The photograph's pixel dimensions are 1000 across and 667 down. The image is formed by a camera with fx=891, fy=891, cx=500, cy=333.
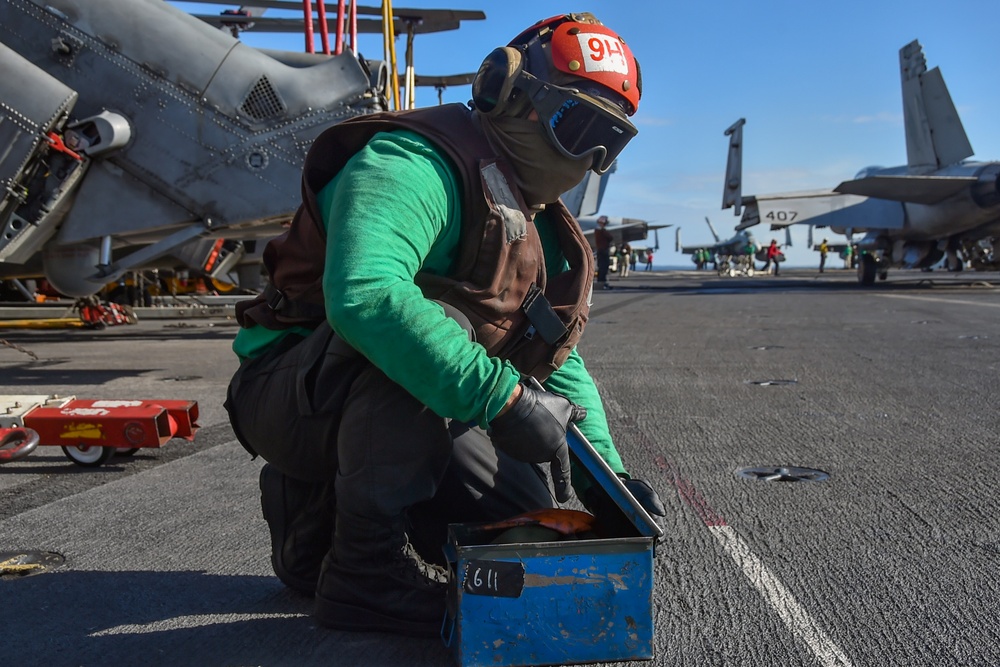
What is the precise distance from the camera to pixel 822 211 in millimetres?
25922

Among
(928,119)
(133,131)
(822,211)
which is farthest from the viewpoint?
(822,211)

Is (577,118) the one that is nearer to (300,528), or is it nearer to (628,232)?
(300,528)

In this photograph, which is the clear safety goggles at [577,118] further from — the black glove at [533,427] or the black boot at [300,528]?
the black boot at [300,528]

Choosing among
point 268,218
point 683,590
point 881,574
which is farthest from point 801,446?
point 268,218

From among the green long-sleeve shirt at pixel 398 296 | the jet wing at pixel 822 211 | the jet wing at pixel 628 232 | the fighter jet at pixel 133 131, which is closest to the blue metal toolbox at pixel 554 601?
the green long-sleeve shirt at pixel 398 296

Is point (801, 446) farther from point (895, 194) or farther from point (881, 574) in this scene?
point (895, 194)

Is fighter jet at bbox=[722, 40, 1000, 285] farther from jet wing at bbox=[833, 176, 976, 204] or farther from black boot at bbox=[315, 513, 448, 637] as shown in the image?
black boot at bbox=[315, 513, 448, 637]

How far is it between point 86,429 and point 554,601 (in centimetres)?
277

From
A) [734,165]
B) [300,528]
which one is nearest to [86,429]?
[300,528]

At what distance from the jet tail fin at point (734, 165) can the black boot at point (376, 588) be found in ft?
90.9

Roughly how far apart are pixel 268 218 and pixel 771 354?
189 inches

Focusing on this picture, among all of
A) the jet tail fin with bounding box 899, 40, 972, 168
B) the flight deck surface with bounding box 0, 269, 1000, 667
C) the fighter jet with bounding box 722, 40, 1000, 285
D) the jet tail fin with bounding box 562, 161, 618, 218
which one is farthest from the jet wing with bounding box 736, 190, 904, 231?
the flight deck surface with bounding box 0, 269, 1000, 667

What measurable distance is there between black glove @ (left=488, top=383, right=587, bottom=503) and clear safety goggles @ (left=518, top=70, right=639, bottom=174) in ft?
2.06

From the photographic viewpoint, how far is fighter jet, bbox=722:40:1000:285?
2209 cm
